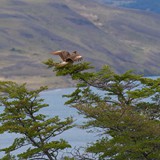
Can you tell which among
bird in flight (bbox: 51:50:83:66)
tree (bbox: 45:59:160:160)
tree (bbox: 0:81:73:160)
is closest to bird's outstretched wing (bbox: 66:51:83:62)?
bird in flight (bbox: 51:50:83:66)

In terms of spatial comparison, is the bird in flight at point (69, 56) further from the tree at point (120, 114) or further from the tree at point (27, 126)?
the tree at point (27, 126)

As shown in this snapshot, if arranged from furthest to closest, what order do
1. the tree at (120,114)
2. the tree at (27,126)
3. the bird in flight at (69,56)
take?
1. the tree at (27,126)
2. the tree at (120,114)
3. the bird in flight at (69,56)

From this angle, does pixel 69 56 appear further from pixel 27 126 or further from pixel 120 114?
pixel 27 126

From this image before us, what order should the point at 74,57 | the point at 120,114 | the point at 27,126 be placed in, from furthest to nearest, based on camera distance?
the point at 27,126, the point at 120,114, the point at 74,57

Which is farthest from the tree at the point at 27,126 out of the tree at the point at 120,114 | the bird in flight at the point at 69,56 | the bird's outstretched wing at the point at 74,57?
the bird's outstretched wing at the point at 74,57

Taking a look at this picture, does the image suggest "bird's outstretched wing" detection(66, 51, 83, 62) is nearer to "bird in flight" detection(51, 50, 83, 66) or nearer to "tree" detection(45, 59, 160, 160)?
"bird in flight" detection(51, 50, 83, 66)

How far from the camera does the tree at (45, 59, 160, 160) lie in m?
28.8

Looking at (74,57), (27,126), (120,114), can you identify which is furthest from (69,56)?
(27,126)

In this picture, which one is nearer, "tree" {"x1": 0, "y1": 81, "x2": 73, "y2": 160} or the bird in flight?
the bird in flight

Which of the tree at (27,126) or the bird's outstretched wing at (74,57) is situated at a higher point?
the bird's outstretched wing at (74,57)

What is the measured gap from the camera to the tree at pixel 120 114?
28828 millimetres

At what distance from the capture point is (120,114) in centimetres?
2892

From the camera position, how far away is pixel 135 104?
1271 inches

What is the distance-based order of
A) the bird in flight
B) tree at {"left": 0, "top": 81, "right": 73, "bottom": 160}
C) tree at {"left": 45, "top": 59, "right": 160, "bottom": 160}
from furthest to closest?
tree at {"left": 0, "top": 81, "right": 73, "bottom": 160} < tree at {"left": 45, "top": 59, "right": 160, "bottom": 160} < the bird in flight
